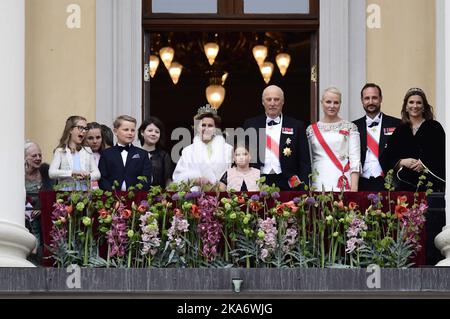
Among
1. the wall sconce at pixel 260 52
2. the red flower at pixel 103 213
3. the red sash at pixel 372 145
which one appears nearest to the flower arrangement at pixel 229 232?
the red flower at pixel 103 213

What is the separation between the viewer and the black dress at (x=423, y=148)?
24016mm

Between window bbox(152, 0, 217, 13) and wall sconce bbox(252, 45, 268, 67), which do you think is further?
wall sconce bbox(252, 45, 268, 67)

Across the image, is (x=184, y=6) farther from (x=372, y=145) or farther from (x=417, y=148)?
(x=417, y=148)

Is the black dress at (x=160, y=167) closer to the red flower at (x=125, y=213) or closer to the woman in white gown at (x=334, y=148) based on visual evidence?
the red flower at (x=125, y=213)

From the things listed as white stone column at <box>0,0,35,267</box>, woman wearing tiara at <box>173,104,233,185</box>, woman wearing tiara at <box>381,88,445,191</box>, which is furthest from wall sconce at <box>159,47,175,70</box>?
woman wearing tiara at <box>381,88,445,191</box>

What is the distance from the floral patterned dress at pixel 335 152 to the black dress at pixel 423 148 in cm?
41

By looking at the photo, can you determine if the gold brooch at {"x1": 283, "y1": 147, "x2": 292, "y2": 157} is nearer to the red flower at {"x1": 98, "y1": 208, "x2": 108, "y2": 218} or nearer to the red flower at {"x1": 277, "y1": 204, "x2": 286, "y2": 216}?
the red flower at {"x1": 277, "y1": 204, "x2": 286, "y2": 216}

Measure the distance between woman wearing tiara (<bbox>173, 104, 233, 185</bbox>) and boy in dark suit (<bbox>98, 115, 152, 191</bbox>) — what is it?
39cm

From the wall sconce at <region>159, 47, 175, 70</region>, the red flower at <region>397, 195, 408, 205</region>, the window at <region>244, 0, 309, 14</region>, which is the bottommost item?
the red flower at <region>397, 195, 408, 205</region>

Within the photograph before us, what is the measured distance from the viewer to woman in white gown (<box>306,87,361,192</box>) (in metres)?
24.2

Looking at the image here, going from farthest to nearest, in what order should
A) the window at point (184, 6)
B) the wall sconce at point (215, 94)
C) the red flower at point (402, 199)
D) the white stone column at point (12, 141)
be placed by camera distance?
the wall sconce at point (215, 94)
the window at point (184, 6)
the red flower at point (402, 199)
the white stone column at point (12, 141)

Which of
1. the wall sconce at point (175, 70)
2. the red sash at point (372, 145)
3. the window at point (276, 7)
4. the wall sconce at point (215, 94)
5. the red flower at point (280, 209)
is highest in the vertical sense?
the window at point (276, 7)

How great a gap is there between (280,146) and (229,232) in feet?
5.66

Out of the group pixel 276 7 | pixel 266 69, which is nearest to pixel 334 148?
pixel 276 7
